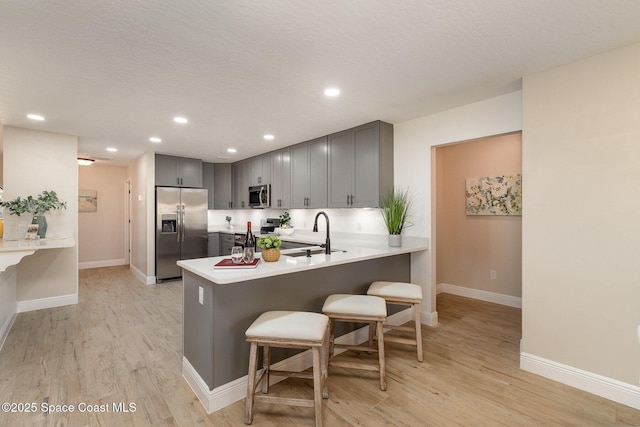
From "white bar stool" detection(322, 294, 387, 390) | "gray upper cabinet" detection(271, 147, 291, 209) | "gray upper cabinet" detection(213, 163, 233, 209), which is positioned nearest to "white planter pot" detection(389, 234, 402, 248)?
"white bar stool" detection(322, 294, 387, 390)

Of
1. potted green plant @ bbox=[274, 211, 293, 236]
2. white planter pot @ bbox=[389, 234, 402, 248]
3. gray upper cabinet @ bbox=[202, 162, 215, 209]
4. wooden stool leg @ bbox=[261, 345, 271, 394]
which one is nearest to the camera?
wooden stool leg @ bbox=[261, 345, 271, 394]

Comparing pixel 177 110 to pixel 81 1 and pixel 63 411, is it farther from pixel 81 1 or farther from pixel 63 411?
pixel 63 411

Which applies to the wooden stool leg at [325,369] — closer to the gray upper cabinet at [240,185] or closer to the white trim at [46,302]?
the white trim at [46,302]

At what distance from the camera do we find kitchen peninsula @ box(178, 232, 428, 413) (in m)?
2.00

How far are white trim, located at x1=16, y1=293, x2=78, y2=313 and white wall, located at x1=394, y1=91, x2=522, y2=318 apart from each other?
4850 millimetres

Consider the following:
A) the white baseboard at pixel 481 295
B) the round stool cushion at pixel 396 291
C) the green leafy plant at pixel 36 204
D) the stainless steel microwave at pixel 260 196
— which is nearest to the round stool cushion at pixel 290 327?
the round stool cushion at pixel 396 291

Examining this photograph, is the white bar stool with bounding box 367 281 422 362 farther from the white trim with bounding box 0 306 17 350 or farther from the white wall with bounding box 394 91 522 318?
the white trim with bounding box 0 306 17 350

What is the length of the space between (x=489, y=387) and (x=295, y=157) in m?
3.88

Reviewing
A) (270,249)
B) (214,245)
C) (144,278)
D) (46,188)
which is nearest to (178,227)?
(214,245)

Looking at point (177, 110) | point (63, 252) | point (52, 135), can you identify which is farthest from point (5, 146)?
point (177, 110)

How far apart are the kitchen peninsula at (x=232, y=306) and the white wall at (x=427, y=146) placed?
117 cm

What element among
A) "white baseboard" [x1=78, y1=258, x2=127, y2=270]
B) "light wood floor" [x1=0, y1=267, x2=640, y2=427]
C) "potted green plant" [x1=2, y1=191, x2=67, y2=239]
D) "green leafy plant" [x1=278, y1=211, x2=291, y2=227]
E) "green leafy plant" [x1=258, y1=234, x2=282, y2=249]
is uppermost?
"potted green plant" [x1=2, y1=191, x2=67, y2=239]

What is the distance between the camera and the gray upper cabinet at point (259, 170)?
5.58 meters

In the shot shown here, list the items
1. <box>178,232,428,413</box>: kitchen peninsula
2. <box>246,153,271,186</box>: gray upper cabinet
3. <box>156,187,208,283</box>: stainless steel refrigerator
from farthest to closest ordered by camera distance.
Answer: <box>246,153,271,186</box>: gray upper cabinet
<box>156,187,208,283</box>: stainless steel refrigerator
<box>178,232,428,413</box>: kitchen peninsula
